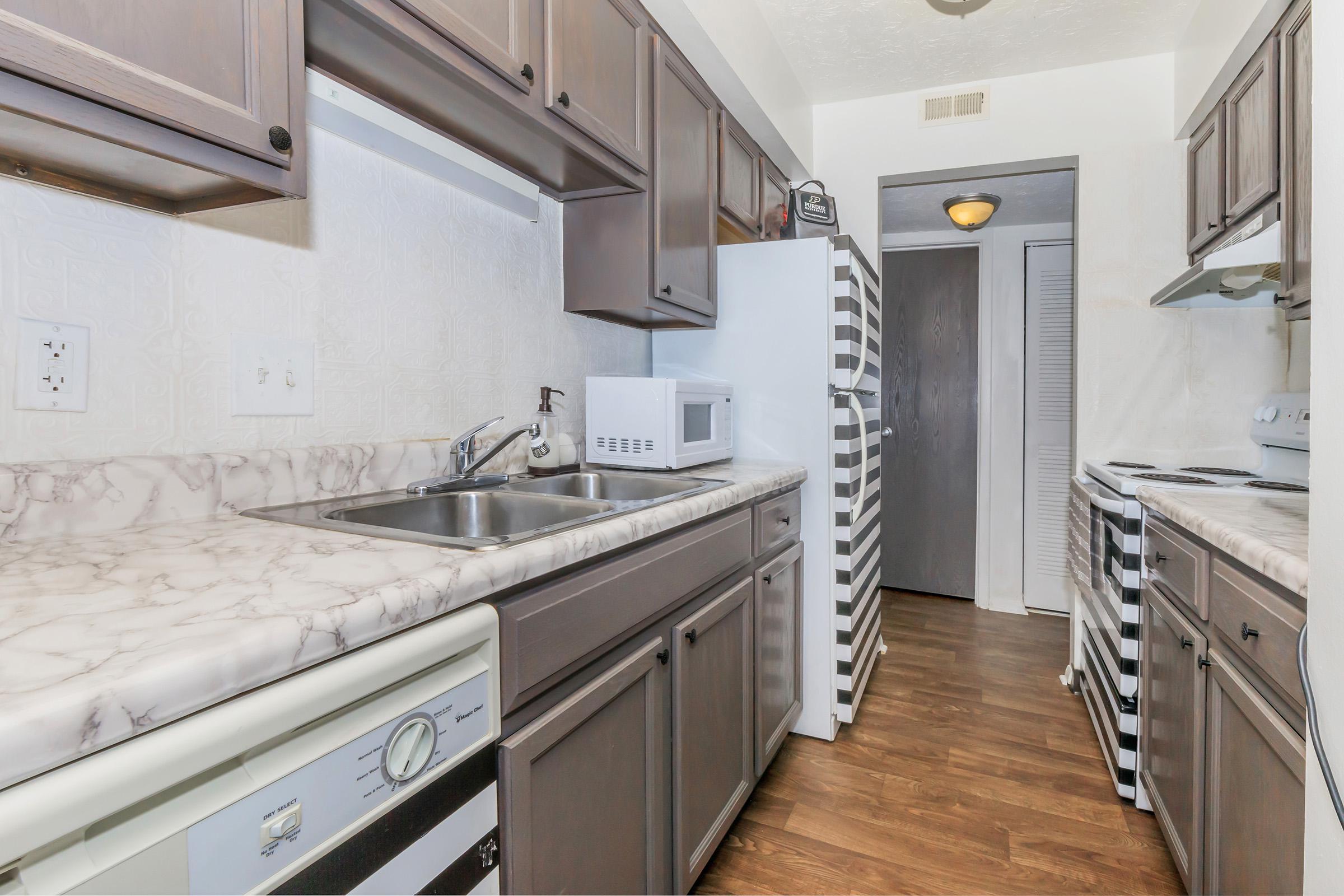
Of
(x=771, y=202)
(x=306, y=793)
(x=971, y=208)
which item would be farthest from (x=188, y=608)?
(x=971, y=208)

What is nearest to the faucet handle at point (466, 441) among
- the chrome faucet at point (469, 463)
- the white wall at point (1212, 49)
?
the chrome faucet at point (469, 463)

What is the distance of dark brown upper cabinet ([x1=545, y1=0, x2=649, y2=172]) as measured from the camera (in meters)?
1.43

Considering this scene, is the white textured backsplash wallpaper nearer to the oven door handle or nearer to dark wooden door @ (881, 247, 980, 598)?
the oven door handle

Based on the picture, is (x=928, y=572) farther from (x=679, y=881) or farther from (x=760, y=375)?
(x=679, y=881)

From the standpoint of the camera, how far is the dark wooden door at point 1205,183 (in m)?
2.25

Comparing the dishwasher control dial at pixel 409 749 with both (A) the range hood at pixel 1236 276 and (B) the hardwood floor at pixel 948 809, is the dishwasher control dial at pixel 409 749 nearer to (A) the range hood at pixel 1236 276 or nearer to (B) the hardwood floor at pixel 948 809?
(B) the hardwood floor at pixel 948 809

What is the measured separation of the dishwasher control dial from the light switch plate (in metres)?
0.73

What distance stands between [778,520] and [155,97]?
63.8 inches

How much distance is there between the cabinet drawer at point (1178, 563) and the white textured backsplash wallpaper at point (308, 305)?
5.18 feet

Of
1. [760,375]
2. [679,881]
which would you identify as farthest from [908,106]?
[679,881]

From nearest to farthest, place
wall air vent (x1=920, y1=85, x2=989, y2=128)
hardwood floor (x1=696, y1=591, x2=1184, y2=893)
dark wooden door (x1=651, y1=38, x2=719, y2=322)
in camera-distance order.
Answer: hardwood floor (x1=696, y1=591, x2=1184, y2=893) < dark wooden door (x1=651, y1=38, x2=719, y2=322) < wall air vent (x1=920, y1=85, x2=989, y2=128)

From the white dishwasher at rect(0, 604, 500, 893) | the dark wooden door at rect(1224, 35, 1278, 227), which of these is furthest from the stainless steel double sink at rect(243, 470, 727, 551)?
the dark wooden door at rect(1224, 35, 1278, 227)

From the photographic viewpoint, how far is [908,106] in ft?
9.93

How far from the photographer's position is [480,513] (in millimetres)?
1464
